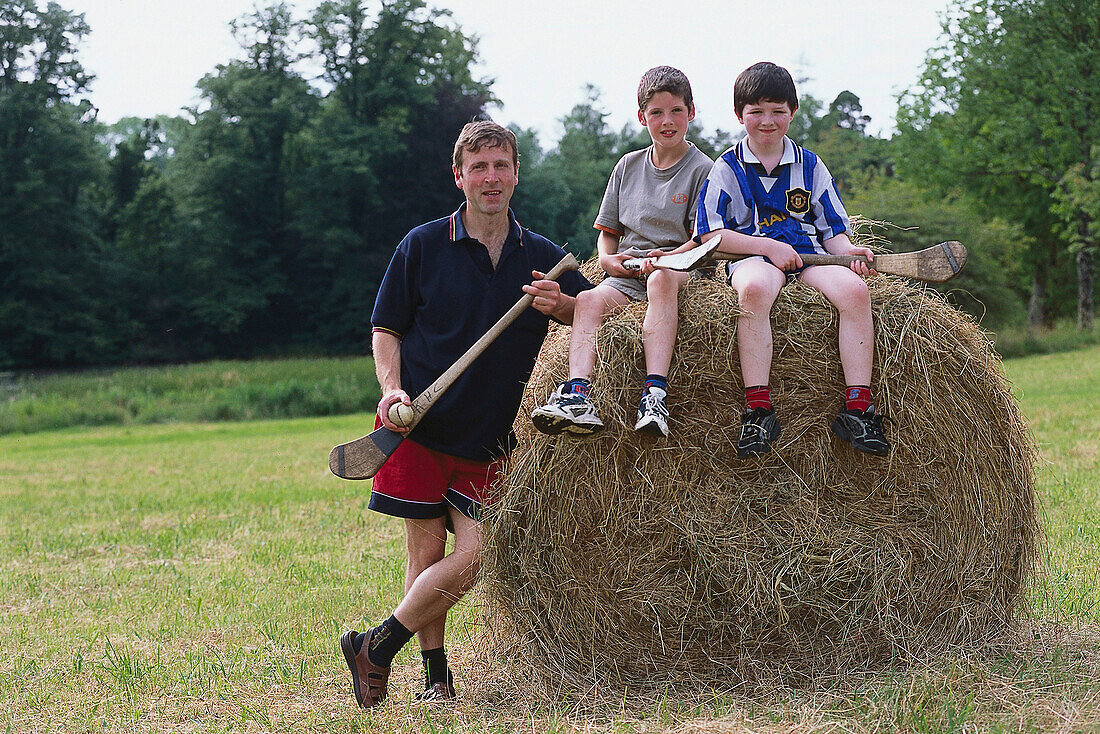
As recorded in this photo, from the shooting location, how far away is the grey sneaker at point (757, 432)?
12.2 ft

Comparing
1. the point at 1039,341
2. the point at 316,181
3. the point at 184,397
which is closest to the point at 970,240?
the point at 1039,341

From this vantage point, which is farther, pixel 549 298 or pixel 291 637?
pixel 291 637

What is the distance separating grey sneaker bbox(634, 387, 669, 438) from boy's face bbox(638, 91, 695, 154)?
1179 millimetres

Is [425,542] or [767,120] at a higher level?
[767,120]

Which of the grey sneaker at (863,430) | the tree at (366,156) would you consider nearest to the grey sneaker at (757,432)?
the grey sneaker at (863,430)

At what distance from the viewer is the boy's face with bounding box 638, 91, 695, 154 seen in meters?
4.20

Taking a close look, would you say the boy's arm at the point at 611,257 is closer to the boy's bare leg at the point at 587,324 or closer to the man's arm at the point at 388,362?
the boy's bare leg at the point at 587,324

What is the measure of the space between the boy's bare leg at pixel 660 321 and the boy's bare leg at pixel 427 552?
1.12 metres

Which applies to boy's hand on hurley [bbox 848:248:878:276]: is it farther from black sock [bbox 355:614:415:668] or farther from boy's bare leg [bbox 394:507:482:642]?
black sock [bbox 355:614:415:668]

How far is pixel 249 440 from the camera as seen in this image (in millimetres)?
17359

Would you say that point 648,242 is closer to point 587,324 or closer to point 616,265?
point 616,265

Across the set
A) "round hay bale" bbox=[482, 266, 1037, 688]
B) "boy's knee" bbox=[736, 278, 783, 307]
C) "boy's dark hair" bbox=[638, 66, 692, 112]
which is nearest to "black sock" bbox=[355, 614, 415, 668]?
"round hay bale" bbox=[482, 266, 1037, 688]

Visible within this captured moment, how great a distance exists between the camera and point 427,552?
417cm

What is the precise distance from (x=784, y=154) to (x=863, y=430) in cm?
119
